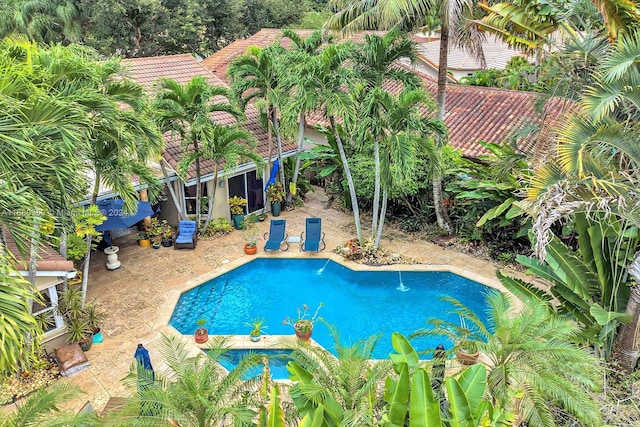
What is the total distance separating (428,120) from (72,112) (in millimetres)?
10824

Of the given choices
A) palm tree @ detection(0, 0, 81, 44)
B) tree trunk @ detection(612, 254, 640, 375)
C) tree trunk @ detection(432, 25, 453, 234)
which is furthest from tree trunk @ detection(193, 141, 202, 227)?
palm tree @ detection(0, 0, 81, 44)

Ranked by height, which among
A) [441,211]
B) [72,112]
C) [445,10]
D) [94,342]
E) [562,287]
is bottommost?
[94,342]

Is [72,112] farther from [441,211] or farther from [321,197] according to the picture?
[321,197]

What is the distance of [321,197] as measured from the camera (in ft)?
78.6

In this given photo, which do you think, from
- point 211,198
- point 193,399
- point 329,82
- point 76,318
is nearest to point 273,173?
point 211,198

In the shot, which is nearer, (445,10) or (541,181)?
(541,181)

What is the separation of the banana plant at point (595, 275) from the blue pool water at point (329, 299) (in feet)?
12.1

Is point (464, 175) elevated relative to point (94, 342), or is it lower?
elevated

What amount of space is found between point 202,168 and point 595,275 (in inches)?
565

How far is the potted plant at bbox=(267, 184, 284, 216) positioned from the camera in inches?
845

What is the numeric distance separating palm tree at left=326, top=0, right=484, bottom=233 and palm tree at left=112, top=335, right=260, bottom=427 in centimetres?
1100

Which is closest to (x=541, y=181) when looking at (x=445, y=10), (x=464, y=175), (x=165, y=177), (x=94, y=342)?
(x=445, y=10)

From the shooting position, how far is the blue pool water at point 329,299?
46.3 feet

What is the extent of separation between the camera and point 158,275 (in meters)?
16.6
